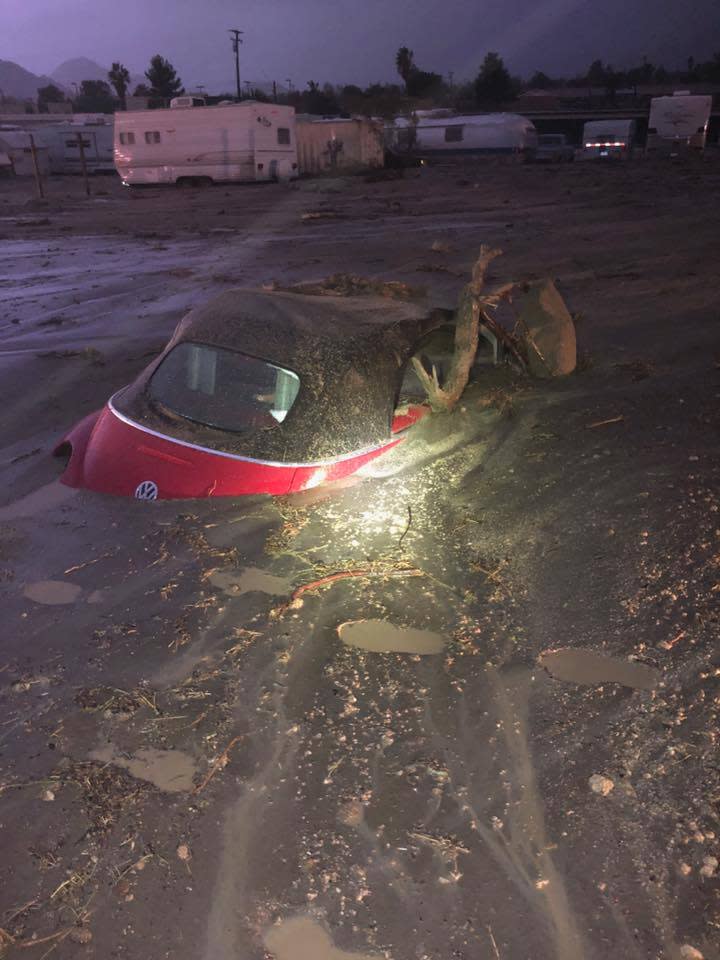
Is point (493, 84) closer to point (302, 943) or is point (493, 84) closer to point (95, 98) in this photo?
point (95, 98)

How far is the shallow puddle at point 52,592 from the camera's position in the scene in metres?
4.12

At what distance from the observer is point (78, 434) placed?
5.62 metres

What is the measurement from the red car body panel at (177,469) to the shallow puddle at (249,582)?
0.72m

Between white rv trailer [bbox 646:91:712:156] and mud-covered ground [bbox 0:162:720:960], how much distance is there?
126 feet

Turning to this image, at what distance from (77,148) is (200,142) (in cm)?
1230

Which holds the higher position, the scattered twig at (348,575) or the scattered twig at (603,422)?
the scattered twig at (603,422)

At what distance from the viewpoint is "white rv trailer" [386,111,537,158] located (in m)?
37.2

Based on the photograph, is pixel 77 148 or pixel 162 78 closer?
pixel 77 148

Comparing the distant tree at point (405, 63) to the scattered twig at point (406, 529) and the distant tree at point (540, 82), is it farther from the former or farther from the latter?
the scattered twig at point (406, 529)

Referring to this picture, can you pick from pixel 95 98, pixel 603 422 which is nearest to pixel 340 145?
pixel 603 422

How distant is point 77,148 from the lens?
1454 inches

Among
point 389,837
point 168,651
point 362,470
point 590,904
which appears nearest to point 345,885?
point 389,837

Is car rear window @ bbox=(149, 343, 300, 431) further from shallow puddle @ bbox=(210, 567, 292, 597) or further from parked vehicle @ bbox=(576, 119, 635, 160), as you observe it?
parked vehicle @ bbox=(576, 119, 635, 160)

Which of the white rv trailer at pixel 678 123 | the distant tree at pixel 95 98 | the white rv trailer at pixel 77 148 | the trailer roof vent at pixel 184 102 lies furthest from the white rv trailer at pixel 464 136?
the distant tree at pixel 95 98
